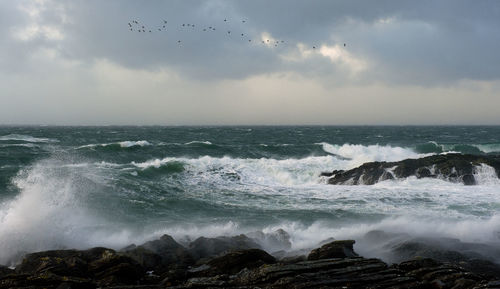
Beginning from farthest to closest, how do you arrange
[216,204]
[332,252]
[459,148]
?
[459,148] → [216,204] → [332,252]

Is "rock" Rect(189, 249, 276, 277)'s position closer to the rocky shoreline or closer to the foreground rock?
the rocky shoreline

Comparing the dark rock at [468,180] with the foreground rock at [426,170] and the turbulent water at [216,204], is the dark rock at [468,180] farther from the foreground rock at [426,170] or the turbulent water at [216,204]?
the turbulent water at [216,204]

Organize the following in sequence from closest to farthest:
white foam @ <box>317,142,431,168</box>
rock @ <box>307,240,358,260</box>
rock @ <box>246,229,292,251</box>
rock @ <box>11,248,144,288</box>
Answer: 1. rock @ <box>11,248,144,288</box>
2. rock @ <box>307,240,358,260</box>
3. rock @ <box>246,229,292,251</box>
4. white foam @ <box>317,142,431,168</box>

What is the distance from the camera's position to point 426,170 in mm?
25828

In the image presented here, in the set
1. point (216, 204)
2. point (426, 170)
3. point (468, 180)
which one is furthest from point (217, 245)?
point (468, 180)

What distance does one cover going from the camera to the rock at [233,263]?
9242mm

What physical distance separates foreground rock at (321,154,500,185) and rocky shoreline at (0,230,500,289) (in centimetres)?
1511

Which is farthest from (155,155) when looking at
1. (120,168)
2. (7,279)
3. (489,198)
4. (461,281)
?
(461,281)

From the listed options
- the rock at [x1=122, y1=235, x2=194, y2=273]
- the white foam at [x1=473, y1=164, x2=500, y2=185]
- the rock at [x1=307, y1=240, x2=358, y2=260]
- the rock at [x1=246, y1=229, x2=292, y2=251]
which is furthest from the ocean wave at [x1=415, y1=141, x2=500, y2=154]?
the rock at [x1=122, y1=235, x2=194, y2=273]

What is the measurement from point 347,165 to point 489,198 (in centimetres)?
1466

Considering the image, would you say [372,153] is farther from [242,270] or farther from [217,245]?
[242,270]

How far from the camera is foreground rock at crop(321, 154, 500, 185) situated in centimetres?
2498

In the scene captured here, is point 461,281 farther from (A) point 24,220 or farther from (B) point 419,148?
(B) point 419,148

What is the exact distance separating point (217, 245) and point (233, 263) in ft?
7.42
